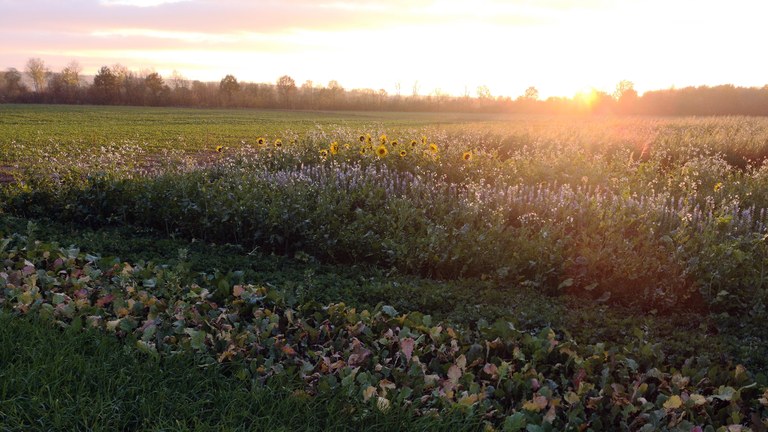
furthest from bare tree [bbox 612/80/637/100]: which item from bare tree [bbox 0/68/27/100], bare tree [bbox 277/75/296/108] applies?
bare tree [bbox 0/68/27/100]

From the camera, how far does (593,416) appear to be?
2723 millimetres

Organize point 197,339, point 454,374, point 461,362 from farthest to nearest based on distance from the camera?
point 197,339, point 461,362, point 454,374

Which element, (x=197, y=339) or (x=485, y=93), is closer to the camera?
(x=197, y=339)

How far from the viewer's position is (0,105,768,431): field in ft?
9.31

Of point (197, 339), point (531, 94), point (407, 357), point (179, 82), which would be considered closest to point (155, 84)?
point (179, 82)

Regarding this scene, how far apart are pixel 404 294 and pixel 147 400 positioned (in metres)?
2.20

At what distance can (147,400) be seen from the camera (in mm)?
2766

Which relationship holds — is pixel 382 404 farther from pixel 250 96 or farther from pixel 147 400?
pixel 250 96

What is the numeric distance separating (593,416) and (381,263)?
3.12m

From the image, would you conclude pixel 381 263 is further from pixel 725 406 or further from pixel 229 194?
pixel 725 406

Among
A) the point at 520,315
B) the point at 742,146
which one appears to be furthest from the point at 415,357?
the point at 742,146

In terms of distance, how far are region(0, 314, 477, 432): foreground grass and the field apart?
19 millimetres

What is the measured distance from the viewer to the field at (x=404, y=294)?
9.31ft

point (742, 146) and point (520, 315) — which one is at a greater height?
point (742, 146)
